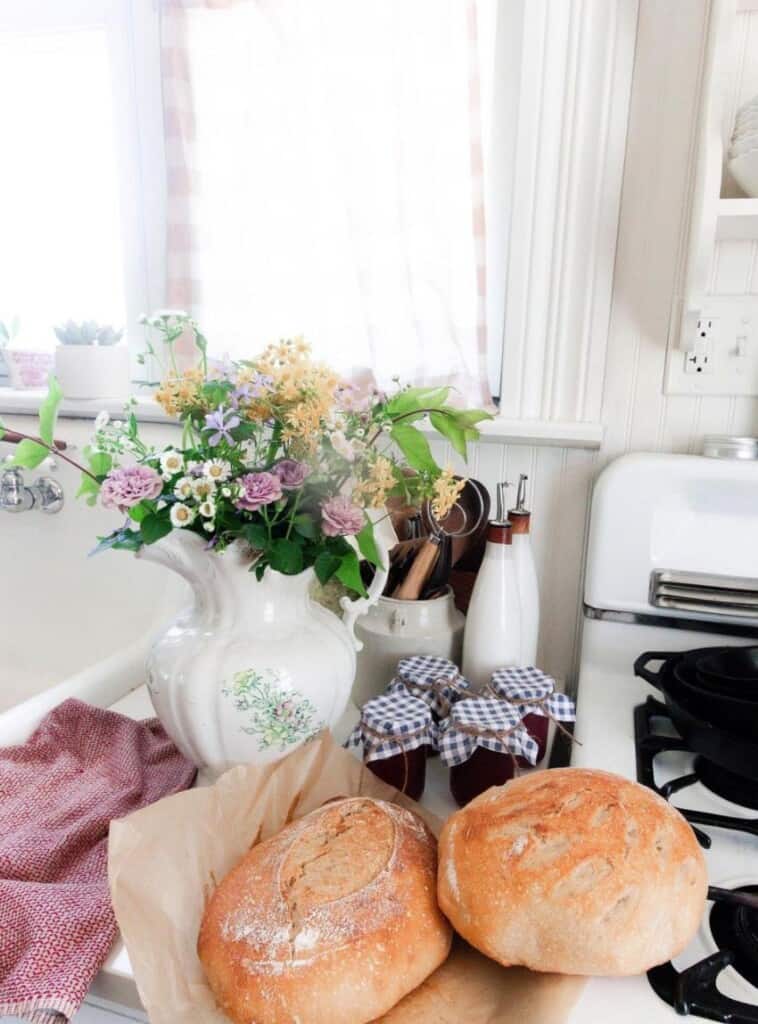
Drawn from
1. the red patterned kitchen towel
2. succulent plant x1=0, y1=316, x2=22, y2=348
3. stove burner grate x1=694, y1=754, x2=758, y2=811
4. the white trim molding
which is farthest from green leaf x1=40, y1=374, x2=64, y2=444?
succulent plant x1=0, y1=316, x2=22, y2=348

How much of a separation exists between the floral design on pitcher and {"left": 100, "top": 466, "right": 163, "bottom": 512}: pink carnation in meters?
0.17

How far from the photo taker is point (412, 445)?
63cm

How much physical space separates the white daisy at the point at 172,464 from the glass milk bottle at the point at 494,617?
1.21ft

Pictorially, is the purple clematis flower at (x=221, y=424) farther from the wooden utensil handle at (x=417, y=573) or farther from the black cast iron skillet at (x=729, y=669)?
the black cast iron skillet at (x=729, y=669)

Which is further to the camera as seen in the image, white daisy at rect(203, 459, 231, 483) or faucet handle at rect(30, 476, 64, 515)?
faucet handle at rect(30, 476, 64, 515)

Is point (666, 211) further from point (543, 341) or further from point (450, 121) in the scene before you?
point (450, 121)

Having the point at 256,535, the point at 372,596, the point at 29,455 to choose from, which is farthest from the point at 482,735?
the point at 29,455

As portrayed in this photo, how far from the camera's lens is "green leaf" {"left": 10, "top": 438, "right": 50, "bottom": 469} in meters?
0.60

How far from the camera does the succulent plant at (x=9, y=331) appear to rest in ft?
4.69

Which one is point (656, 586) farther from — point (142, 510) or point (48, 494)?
point (48, 494)

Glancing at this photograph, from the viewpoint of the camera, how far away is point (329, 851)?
0.47 m

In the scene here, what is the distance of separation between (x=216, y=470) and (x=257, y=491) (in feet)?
0.12

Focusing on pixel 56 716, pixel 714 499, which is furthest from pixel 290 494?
pixel 714 499

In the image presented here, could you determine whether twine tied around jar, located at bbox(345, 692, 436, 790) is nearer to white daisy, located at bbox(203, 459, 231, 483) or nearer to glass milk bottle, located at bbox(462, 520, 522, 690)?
glass milk bottle, located at bbox(462, 520, 522, 690)
